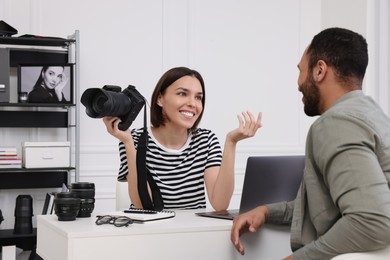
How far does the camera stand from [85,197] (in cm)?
189

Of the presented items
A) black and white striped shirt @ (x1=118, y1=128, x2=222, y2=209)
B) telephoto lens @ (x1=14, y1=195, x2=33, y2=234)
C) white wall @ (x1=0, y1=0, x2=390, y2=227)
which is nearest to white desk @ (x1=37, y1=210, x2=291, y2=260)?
black and white striped shirt @ (x1=118, y1=128, x2=222, y2=209)

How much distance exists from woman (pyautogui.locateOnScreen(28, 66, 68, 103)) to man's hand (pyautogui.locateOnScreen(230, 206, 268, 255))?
251 cm

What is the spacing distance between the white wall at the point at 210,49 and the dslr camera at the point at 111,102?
7.73ft

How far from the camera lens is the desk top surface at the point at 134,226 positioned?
1601 millimetres

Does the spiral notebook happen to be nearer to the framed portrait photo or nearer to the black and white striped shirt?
the black and white striped shirt

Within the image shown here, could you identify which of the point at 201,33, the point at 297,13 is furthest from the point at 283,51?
the point at 201,33

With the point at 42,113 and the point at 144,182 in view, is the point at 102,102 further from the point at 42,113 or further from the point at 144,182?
the point at 42,113

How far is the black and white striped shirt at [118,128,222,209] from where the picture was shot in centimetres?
252

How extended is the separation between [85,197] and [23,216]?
221cm

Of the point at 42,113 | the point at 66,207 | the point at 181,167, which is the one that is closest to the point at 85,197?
the point at 66,207

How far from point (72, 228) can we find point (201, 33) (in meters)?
3.31

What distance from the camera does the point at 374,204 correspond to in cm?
130

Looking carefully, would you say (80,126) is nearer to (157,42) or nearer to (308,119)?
(157,42)

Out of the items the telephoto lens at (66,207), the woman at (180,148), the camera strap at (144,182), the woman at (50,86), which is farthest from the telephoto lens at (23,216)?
the telephoto lens at (66,207)
